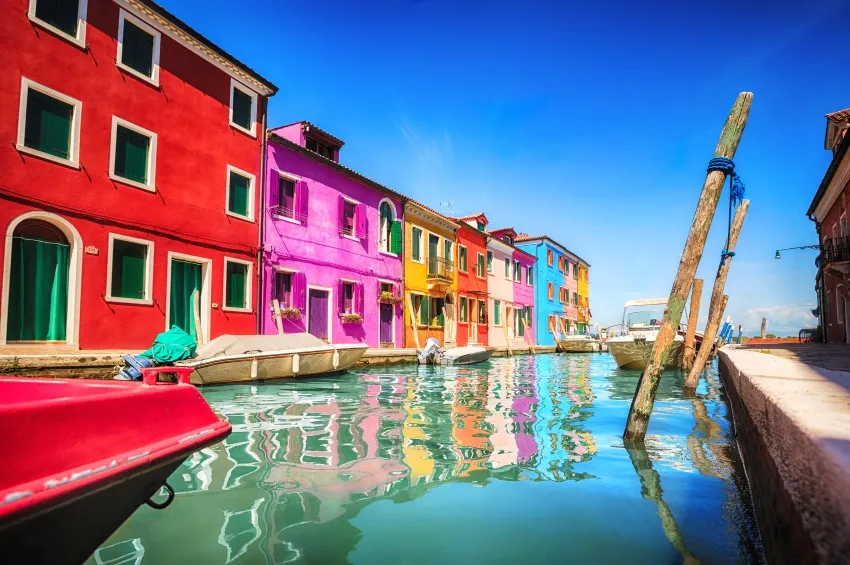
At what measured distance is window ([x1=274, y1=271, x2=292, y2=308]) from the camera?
15.0 metres

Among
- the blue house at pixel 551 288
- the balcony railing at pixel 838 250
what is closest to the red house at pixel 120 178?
the balcony railing at pixel 838 250

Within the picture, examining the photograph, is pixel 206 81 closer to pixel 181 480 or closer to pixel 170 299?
pixel 170 299

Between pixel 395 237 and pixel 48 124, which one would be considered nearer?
pixel 48 124

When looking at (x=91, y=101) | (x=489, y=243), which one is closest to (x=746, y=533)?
(x=91, y=101)

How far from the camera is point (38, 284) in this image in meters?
9.63

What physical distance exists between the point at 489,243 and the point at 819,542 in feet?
90.9

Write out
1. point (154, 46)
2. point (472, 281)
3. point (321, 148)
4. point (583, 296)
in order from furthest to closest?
point (583, 296) < point (472, 281) < point (321, 148) < point (154, 46)

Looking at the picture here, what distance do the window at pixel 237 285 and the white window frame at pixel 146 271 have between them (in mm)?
1965

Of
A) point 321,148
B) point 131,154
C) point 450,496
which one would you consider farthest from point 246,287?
point 450,496

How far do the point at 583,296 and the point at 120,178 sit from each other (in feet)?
134

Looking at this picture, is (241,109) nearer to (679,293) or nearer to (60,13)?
(60,13)

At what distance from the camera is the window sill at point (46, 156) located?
9383 mm

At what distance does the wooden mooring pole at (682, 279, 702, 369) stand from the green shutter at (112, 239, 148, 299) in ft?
43.7

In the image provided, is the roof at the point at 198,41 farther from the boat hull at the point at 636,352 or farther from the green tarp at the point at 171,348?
the boat hull at the point at 636,352
